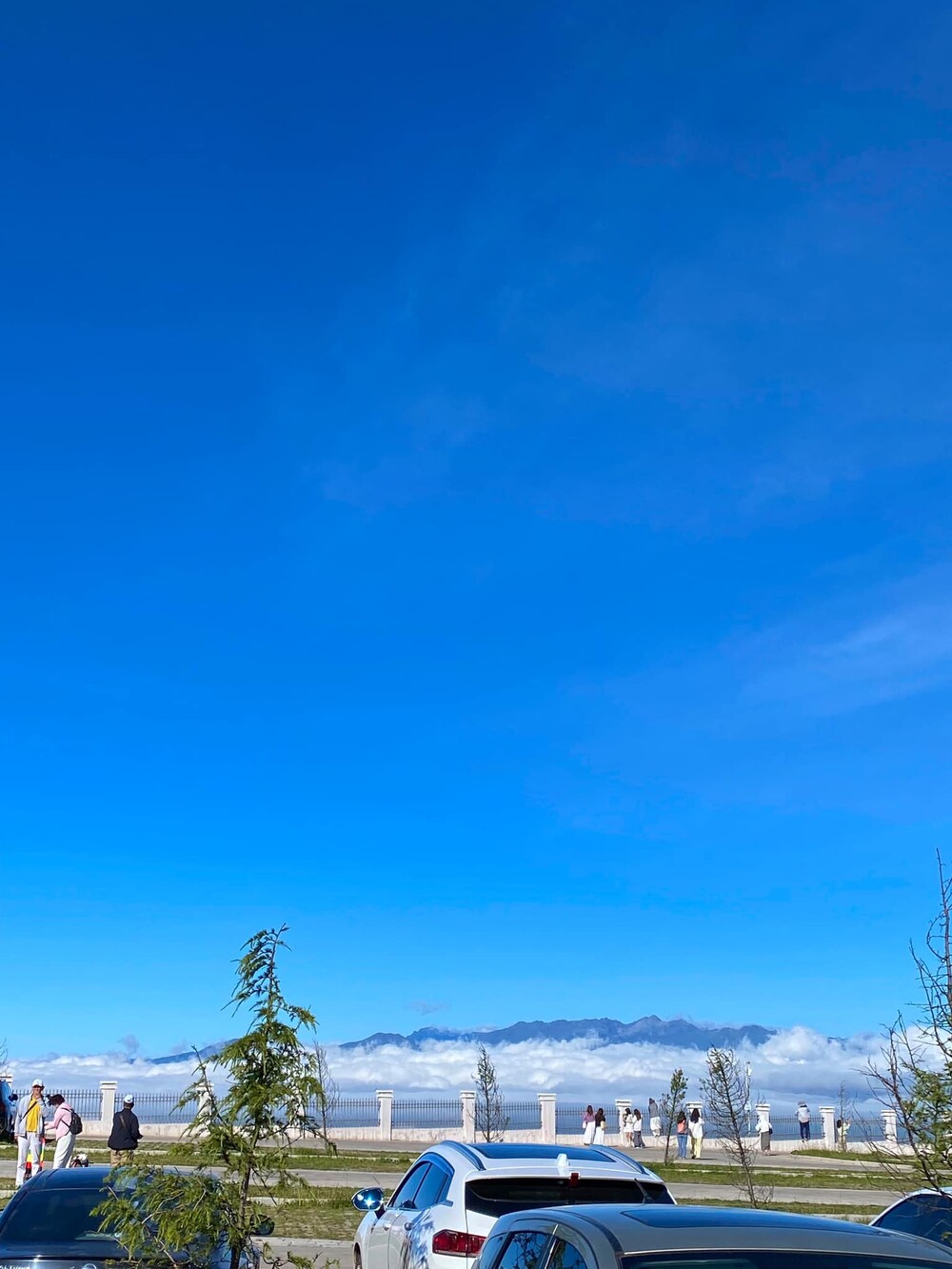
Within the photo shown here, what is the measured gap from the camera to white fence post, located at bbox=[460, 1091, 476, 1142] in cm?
4617

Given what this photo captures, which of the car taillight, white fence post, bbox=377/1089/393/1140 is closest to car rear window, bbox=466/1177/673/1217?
the car taillight

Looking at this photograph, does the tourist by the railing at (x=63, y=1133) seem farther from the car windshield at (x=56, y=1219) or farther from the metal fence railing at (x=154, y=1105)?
the metal fence railing at (x=154, y=1105)

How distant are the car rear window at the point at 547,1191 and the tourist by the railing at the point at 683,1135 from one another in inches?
1481

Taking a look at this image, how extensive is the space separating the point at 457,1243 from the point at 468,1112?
1632 inches

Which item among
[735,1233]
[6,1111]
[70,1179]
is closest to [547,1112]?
[6,1111]

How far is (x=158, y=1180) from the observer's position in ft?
26.9

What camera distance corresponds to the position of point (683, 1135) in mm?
44188

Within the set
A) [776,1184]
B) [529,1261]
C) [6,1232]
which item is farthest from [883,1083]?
[776,1184]

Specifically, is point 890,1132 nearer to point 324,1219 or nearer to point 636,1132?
point 636,1132

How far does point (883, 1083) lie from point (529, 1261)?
→ 5.62 m

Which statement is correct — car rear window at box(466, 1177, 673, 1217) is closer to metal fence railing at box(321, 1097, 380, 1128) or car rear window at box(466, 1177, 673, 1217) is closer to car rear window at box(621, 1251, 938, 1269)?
car rear window at box(621, 1251, 938, 1269)

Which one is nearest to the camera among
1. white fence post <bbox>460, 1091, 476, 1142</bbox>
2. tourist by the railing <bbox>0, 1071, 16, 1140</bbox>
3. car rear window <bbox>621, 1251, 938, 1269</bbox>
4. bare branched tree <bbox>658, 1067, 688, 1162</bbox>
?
car rear window <bbox>621, 1251, 938, 1269</bbox>

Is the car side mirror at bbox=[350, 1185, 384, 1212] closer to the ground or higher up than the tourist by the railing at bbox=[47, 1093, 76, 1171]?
closer to the ground

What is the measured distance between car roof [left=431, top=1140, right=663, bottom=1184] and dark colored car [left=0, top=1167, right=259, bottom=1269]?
4.99ft
